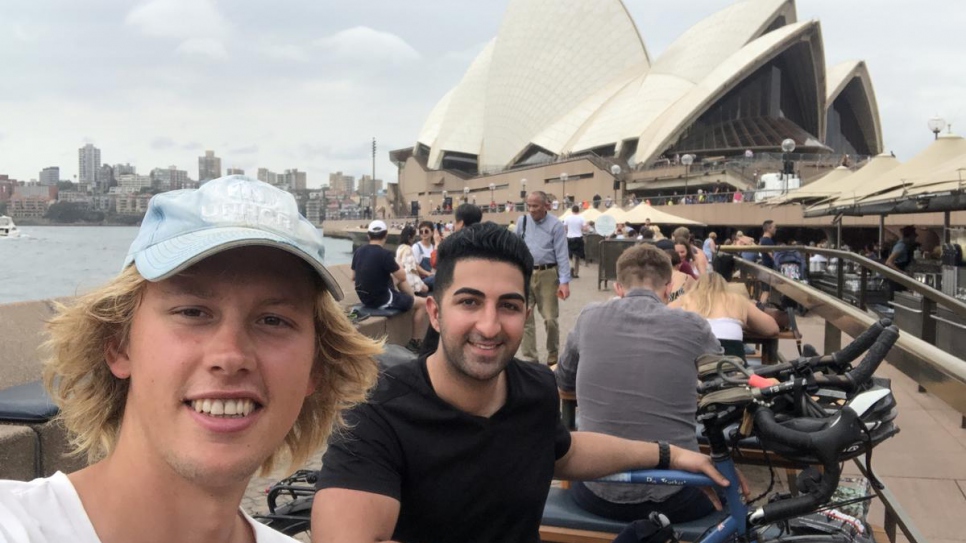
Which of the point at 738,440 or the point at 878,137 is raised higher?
the point at 878,137

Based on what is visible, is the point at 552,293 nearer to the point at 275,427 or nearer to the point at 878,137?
the point at 275,427

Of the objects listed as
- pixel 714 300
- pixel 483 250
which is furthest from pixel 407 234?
pixel 483 250

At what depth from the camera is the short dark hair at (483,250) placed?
1.88m

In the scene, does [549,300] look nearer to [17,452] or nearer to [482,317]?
[17,452]

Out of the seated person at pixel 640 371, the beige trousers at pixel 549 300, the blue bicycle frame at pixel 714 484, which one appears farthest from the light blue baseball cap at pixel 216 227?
the beige trousers at pixel 549 300

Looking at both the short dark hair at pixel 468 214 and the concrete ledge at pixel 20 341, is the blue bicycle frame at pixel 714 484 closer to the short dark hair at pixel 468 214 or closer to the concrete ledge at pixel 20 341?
the concrete ledge at pixel 20 341

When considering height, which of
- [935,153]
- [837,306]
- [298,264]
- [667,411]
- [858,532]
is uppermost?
[935,153]

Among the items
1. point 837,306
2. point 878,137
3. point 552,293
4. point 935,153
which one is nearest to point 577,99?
point 878,137

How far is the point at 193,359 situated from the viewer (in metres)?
0.89

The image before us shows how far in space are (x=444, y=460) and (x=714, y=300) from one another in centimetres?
281

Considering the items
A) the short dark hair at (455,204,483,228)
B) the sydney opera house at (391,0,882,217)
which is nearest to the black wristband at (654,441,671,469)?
the short dark hair at (455,204,483,228)

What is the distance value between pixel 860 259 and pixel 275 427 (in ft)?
12.4

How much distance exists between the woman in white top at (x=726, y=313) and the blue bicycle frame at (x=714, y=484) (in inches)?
79.7

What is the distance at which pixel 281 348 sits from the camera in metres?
0.95
